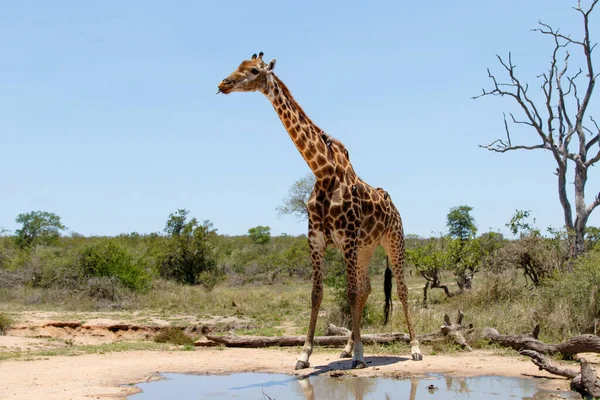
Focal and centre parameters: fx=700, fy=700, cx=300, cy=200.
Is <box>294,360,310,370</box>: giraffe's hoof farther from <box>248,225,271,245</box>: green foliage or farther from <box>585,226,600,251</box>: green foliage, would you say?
<box>248,225,271,245</box>: green foliage

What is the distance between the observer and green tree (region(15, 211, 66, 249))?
44025mm

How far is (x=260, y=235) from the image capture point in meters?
55.7

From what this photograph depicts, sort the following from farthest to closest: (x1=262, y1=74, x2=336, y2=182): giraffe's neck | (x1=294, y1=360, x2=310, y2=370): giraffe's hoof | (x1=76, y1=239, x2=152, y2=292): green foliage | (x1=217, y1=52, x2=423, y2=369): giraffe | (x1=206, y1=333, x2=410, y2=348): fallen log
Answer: (x1=76, y1=239, x2=152, y2=292): green foliage < (x1=206, y1=333, x2=410, y2=348): fallen log < (x1=262, y1=74, x2=336, y2=182): giraffe's neck < (x1=217, y1=52, x2=423, y2=369): giraffe < (x1=294, y1=360, x2=310, y2=370): giraffe's hoof

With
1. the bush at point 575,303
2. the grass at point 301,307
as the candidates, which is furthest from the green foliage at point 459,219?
the bush at point 575,303

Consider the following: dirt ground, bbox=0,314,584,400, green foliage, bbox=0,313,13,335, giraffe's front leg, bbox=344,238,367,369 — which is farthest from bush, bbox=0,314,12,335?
giraffe's front leg, bbox=344,238,367,369

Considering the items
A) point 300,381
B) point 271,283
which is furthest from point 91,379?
point 271,283

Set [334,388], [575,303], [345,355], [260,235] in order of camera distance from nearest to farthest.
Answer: [334,388]
[345,355]
[575,303]
[260,235]

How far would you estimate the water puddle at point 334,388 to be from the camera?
25.4 ft

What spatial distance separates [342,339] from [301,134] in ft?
12.4

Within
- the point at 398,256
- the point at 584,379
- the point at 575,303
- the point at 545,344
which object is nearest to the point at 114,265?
the point at 398,256

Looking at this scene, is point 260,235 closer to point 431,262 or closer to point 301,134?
point 431,262

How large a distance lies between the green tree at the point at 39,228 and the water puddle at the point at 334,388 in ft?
120

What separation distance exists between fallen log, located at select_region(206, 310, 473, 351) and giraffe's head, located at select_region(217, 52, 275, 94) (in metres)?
4.47

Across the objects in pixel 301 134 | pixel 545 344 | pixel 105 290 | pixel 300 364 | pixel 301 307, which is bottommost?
pixel 300 364
